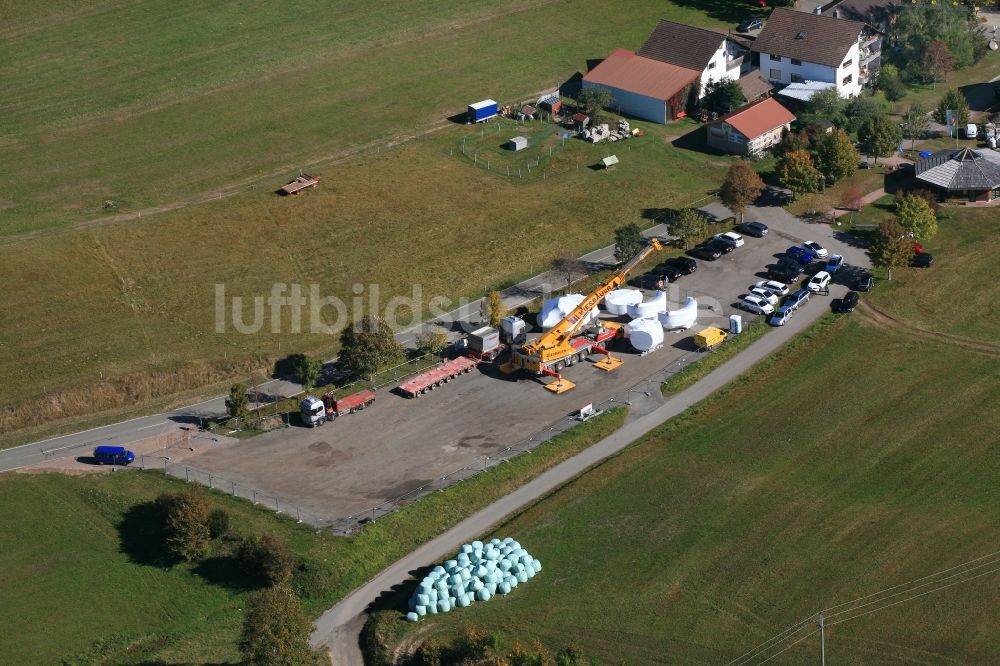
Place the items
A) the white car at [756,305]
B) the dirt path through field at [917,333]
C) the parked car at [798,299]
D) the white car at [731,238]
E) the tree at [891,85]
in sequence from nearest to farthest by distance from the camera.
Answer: the dirt path through field at [917,333], the white car at [756,305], the parked car at [798,299], the white car at [731,238], the tree at [891,85]

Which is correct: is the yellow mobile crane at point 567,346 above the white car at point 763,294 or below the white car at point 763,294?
above

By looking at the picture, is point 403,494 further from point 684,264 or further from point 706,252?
point 706,252

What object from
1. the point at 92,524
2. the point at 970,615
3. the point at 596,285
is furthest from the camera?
the point at 596,285

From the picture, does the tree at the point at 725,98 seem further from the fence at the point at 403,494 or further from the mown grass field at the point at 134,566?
the mown grass field at the point at 134,566

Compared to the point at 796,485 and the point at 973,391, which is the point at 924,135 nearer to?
the point at 973,391

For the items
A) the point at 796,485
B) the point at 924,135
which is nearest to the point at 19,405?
the point at 796,485

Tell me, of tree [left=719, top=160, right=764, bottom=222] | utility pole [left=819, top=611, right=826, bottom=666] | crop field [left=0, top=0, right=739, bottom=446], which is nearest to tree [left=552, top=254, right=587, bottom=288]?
crop field [left=0, top=0, right=739, bottom=446]

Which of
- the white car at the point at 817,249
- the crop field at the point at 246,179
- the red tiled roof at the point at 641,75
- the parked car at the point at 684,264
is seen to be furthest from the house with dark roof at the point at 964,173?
the parked car at the point at 684,264

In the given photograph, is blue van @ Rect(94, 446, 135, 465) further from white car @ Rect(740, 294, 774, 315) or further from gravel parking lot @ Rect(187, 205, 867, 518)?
white car @ Rect(740, 294, 774, 315)
